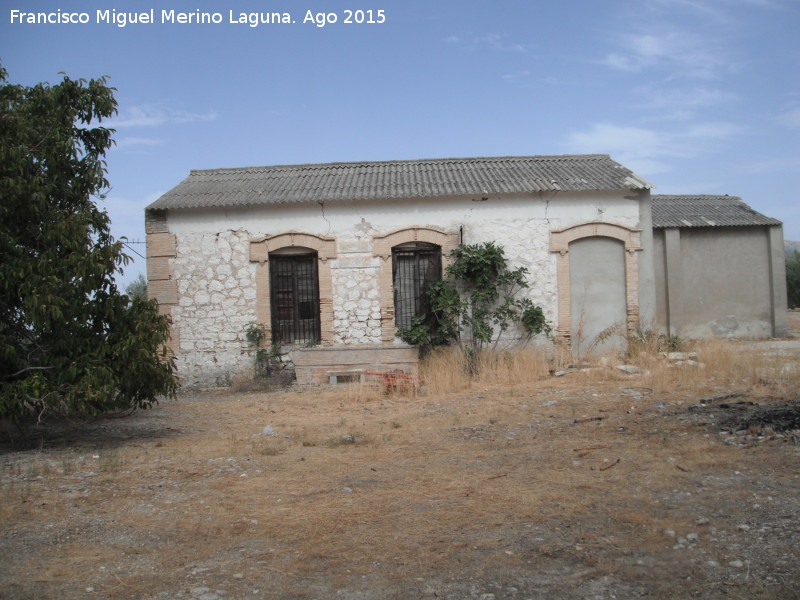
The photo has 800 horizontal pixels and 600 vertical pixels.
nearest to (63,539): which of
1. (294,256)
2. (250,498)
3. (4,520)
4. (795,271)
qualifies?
(4,520)

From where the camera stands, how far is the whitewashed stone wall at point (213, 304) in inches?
533

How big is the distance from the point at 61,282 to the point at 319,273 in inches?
270

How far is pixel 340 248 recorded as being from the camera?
532 inches

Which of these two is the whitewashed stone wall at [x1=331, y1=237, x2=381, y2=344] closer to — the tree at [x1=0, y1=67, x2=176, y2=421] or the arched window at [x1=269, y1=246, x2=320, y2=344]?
the arched window at [x1=269, y1=246, x2=320, y2=344]

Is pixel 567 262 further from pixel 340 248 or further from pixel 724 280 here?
pixel 724 280

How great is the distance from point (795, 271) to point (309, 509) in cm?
2709

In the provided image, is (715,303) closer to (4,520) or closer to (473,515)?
(473,515)

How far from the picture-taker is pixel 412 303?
13.7 meters

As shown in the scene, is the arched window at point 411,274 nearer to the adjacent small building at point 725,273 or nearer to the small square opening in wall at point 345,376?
the small square opening in wall at point 345,376

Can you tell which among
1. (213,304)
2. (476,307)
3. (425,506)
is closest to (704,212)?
(476,307)

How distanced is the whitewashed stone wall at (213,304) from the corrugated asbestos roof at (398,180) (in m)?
0.84

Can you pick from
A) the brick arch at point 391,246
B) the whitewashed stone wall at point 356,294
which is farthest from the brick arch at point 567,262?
the whitewashed stone wall at point 356,294

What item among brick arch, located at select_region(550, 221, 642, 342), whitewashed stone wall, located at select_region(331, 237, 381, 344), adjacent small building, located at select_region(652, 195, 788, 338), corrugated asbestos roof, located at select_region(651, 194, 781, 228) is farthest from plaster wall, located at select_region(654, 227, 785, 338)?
whitewashed stone wall, located at select_region(331, 237, 381, 344)

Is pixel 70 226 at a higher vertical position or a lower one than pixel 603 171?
lower
